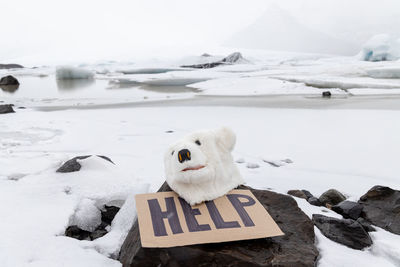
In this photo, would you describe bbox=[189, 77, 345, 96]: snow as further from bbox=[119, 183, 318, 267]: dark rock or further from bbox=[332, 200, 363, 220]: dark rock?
bbox=[119, 183, 318, 267]: dark rock

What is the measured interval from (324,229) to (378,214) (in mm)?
498

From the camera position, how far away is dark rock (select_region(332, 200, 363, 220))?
212cm

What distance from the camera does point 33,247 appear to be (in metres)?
1.58

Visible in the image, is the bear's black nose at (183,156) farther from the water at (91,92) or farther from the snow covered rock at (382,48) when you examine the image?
the snow covered rock at (382,48)

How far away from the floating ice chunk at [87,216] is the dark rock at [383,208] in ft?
6.06

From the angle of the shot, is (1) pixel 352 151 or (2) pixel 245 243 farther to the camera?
(1) pixel 352 151

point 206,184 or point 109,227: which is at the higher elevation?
point 206,184

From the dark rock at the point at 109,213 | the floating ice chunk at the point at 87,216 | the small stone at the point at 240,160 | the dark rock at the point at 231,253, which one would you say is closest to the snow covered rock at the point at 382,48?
the small stone at the point at 240,160

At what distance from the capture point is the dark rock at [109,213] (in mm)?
2104

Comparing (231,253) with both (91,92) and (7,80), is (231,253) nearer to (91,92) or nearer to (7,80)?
(91,92)

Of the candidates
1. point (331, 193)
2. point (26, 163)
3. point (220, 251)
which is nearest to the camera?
point (220, 251)

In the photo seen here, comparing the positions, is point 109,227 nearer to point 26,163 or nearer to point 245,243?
point 245,243

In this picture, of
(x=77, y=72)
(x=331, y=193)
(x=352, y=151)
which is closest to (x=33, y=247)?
(x=331, y=193)

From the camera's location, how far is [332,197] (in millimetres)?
2383
